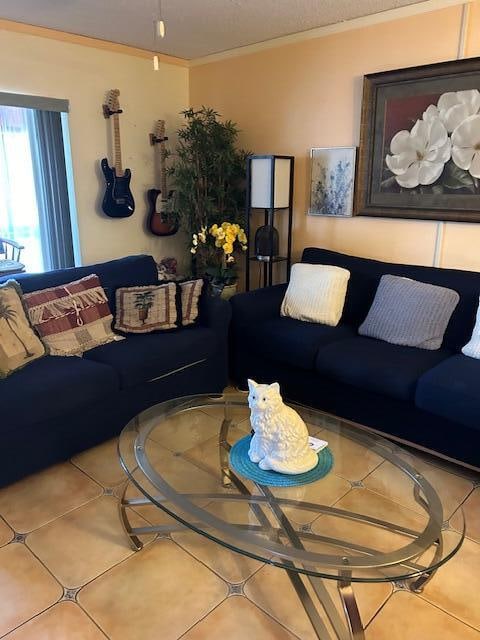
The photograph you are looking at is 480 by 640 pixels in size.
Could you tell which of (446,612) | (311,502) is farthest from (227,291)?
(446,612)

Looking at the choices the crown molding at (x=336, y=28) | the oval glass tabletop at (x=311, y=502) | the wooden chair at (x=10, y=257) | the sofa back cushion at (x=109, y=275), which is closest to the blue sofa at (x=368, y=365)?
the oval glass tabletop at (x=311, y=502)

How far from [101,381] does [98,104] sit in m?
2.22

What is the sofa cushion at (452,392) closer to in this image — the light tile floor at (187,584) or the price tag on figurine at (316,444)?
the light tile floor at (187,584)

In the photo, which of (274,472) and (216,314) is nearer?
(274,472)

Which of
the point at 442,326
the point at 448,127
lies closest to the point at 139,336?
the point at 442,326

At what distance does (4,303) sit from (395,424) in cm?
204

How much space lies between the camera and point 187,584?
1703 millimetres

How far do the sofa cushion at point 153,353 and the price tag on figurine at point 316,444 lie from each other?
106 centimetres

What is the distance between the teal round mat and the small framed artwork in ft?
6.68

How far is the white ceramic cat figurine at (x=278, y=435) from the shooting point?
160 cm

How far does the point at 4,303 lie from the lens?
2475mm

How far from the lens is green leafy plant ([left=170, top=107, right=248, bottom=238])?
358cm

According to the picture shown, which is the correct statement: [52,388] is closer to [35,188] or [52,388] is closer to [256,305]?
[256,305]

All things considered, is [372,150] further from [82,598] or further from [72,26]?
[82,598]
